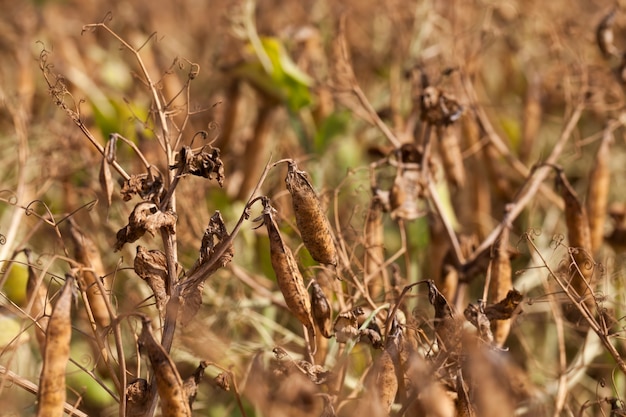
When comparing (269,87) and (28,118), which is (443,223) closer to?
(269,87)

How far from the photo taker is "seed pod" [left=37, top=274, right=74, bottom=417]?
771 mm

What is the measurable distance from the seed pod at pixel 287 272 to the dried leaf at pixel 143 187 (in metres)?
0.12

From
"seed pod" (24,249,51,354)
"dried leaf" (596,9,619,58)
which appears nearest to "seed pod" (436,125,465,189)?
"dried leaf" (596,9,619,58)

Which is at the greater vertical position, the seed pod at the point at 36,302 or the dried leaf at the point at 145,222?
the seed pod at the point at 36,302

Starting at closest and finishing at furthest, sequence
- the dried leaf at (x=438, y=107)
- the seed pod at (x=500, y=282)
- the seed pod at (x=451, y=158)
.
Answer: the seed pod at (x=500, y=282) < the dried leaf at (x=438, y=107) < the seed pod at (x=451, y=158)

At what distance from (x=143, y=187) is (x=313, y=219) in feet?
0.65

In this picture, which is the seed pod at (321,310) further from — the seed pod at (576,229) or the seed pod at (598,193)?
the seed pod at (598,193)

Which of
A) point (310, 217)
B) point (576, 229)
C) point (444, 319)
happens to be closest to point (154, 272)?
point (310, 217)

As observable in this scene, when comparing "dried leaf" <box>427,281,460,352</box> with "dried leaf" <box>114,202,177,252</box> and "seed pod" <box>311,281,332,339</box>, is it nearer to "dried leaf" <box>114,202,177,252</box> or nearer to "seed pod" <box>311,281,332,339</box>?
"seed pod" <box>311,281,332,339</box>

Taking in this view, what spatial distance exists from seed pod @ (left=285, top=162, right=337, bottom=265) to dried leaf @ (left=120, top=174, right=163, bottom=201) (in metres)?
0.15

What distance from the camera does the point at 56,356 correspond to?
2.56 feet

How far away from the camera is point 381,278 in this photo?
1.29 metres

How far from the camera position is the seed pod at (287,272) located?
90 centimetres

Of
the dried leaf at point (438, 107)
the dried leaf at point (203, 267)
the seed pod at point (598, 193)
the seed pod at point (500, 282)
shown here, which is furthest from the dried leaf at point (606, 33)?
the dried leaf at point (203, 267)
